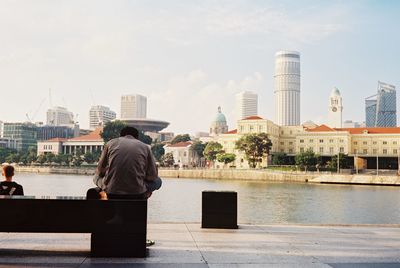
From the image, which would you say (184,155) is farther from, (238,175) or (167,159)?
(238,175)

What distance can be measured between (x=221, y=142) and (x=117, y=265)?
135 m

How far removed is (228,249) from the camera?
7.77 metres

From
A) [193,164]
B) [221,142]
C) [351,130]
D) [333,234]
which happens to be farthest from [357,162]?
[333,234]

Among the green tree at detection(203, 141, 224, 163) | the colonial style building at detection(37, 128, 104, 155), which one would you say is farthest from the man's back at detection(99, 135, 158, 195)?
the colonial style building at detection(37, 128, 104, 155)

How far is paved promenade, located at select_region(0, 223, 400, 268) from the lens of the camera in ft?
21.4

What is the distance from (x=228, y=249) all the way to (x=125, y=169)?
7.33 feet

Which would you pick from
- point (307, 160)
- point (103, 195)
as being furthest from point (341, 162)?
point (103, 195)

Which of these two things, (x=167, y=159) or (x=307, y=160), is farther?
(x=167, y=159)

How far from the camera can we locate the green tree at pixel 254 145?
117688mm

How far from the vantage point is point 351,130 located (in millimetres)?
133500

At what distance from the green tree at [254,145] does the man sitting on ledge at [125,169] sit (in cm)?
11092

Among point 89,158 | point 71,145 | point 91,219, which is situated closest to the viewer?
point 91,219

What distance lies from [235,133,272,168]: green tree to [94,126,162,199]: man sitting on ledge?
111 m

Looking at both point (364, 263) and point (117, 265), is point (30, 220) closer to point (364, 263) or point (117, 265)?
point (117, 265)
